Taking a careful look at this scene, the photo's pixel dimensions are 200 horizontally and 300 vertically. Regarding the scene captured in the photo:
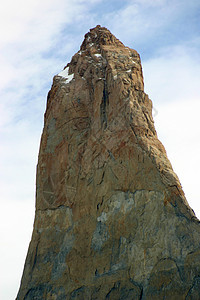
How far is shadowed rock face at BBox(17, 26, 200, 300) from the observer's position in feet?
98.2

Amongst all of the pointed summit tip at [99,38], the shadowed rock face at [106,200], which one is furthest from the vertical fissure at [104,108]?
the pointed summit tip at [99,38]

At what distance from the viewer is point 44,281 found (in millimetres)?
33281

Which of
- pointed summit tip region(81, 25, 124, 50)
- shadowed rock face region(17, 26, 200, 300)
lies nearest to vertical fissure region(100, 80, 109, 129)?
shadowed rock face region(17, 26, 200, 300)

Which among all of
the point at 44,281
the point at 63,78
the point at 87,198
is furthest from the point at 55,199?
the point at 63,78

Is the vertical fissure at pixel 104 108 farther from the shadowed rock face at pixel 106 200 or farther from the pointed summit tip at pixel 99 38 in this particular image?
the pointed summit tip at pixel 99 38

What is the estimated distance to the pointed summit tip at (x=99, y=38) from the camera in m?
39.2

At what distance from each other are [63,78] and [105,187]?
947 cm

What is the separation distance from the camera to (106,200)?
107ft

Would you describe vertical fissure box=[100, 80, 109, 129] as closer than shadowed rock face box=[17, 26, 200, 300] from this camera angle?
No

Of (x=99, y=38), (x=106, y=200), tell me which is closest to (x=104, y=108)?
(x=106, y=200)

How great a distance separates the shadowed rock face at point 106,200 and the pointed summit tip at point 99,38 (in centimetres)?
25

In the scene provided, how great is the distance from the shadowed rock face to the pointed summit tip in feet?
0.81

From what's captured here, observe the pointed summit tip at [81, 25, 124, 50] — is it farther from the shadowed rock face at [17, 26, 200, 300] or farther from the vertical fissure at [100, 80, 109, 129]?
the vertical fissure at [100, 80, 109, 129]

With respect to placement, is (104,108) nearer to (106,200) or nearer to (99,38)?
(106,200)
